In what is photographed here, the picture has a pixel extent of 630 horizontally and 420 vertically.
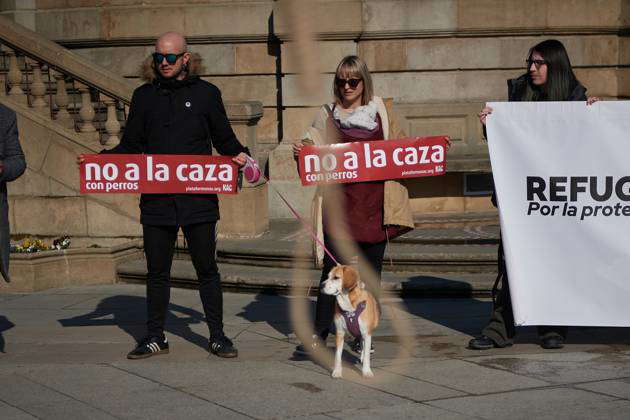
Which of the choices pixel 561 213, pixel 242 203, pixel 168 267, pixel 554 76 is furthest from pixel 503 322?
pixel 242 203

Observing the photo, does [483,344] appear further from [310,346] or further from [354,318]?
[354,318]

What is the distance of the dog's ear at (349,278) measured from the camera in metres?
7.36

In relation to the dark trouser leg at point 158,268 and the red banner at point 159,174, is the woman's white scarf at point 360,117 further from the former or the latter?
the dark trouser leg at point 158,268

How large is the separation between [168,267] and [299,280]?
2.87m

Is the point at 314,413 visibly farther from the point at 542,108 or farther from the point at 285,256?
the point at 285,256

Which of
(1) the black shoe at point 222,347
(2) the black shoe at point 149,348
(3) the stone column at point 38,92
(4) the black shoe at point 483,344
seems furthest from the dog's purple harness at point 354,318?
(3) the stone column at point 38,92

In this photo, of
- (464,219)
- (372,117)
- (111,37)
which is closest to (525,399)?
(372,117)

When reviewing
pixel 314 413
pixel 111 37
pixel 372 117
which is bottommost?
pixel 314 413

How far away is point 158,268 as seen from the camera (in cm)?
834

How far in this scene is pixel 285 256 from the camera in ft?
38.6

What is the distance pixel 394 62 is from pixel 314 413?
28.0 feet

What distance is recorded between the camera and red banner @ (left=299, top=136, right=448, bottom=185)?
315 inches

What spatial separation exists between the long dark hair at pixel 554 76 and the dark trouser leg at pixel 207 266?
7.91 ft

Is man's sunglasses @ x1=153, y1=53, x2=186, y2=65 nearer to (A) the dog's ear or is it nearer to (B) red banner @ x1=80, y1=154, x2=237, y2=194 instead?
(B) red banner @ x1=80, y1=154, x2=237, y2=194
